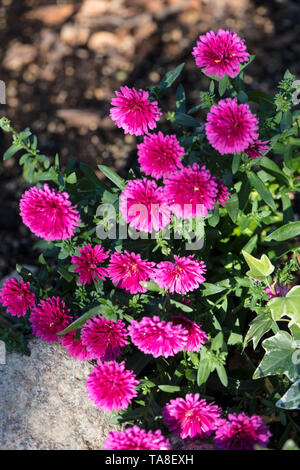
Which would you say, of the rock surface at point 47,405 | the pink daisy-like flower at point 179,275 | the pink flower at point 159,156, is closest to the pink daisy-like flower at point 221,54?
the pink flower at point 159,156

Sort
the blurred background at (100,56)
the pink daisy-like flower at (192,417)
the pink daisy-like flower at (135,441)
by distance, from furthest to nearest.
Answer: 1. the blurred background at (100,56)
2. the pink daisy-like flower at (192,417)
3. the pink daisy-like flower at (135,441)

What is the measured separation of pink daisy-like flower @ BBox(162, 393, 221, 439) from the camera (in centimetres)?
175

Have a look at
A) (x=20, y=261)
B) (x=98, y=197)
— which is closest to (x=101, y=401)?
(x=98, y=197)

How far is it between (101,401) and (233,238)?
3.66 feet

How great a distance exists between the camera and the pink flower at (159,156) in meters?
1.81

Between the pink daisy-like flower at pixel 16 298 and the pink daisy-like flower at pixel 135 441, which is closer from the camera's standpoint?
the pink daisy-like flower at pixel 135 441

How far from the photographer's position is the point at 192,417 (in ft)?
5.76

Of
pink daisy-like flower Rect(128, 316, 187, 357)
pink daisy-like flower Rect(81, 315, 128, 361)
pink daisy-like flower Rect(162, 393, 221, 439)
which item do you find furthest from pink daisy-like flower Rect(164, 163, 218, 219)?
→ pink daisy-like flower Rect(162, 393, 221, 439)

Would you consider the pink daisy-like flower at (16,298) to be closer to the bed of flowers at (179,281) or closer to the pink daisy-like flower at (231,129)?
the bed of flowers at (179,281)

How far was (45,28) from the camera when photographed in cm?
413

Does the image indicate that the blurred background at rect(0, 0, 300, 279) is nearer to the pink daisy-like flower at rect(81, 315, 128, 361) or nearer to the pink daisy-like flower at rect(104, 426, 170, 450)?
the pink daisy-like flower at rect(81, 315, 128, 361)

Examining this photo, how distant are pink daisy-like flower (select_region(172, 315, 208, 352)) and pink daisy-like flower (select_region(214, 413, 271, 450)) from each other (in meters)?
0.26

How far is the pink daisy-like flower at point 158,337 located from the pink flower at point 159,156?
0.49 metres
